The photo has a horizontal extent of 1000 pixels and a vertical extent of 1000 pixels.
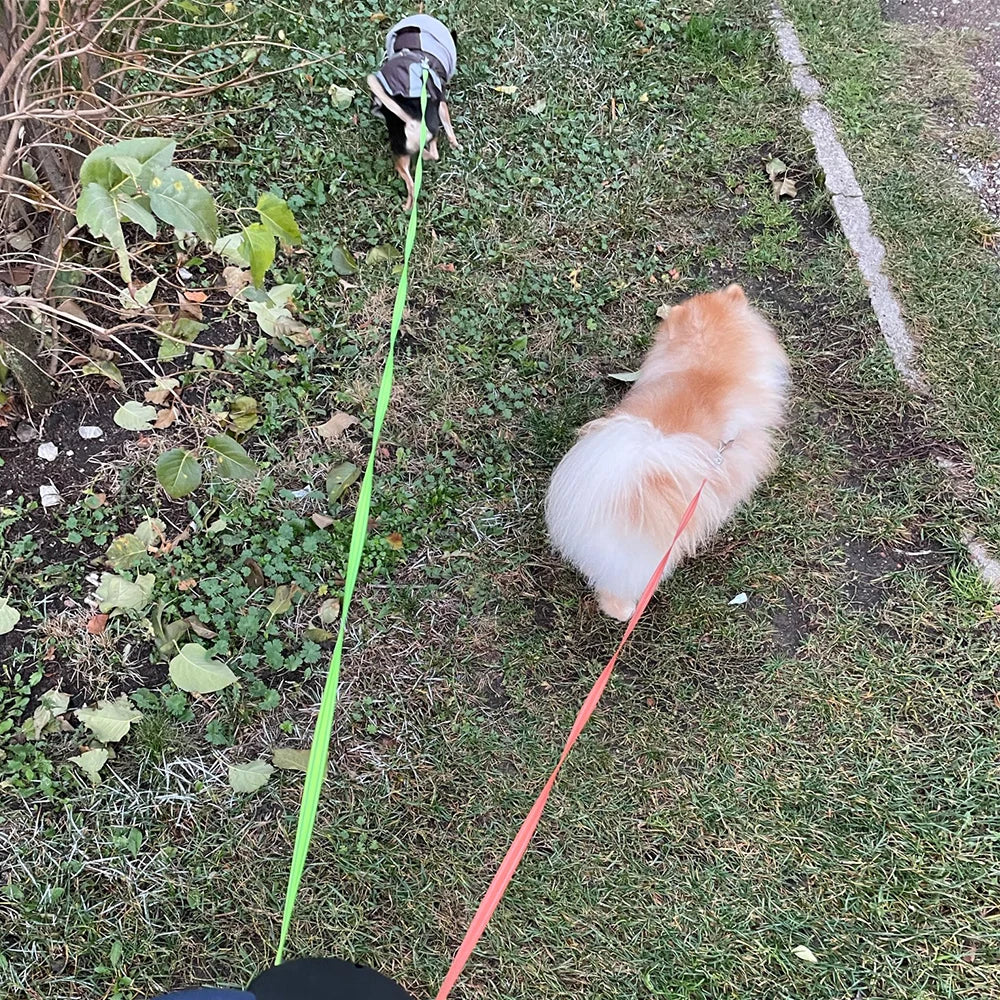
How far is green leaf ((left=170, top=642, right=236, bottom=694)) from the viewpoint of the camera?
2.01 meters

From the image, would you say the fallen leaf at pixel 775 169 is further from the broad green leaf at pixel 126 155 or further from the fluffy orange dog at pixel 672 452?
the broad green leaf at pixel 126 155

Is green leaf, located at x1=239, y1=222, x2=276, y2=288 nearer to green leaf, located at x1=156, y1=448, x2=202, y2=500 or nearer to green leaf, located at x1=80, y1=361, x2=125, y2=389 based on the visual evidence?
green leaf, located at x1=156, y1=448, x2=202, y2=500

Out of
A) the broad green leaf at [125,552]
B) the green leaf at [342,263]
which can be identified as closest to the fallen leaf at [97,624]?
the broad green leaf at [125,552]

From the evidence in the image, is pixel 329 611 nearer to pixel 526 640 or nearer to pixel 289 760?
pixel 289 760

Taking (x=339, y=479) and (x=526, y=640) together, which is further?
(x=339, y=479)

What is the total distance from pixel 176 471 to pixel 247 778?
92 cm

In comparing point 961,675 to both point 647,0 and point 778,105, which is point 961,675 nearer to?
point 778,105

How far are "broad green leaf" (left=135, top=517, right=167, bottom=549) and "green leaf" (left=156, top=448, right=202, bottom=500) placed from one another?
71cm

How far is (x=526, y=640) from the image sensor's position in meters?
2.27

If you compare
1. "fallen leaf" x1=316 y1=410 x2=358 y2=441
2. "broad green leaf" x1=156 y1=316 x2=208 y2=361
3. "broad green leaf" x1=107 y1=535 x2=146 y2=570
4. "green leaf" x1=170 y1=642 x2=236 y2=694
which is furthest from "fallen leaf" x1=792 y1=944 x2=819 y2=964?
"broad green leaf" x1=156 y1=316 x2=208 y2=361

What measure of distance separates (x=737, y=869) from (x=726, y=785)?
8.7 inches

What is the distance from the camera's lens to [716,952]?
6.25 ft

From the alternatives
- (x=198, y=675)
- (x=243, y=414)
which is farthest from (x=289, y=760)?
(x=243, y=414)

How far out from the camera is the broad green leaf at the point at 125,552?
7.07 feet
